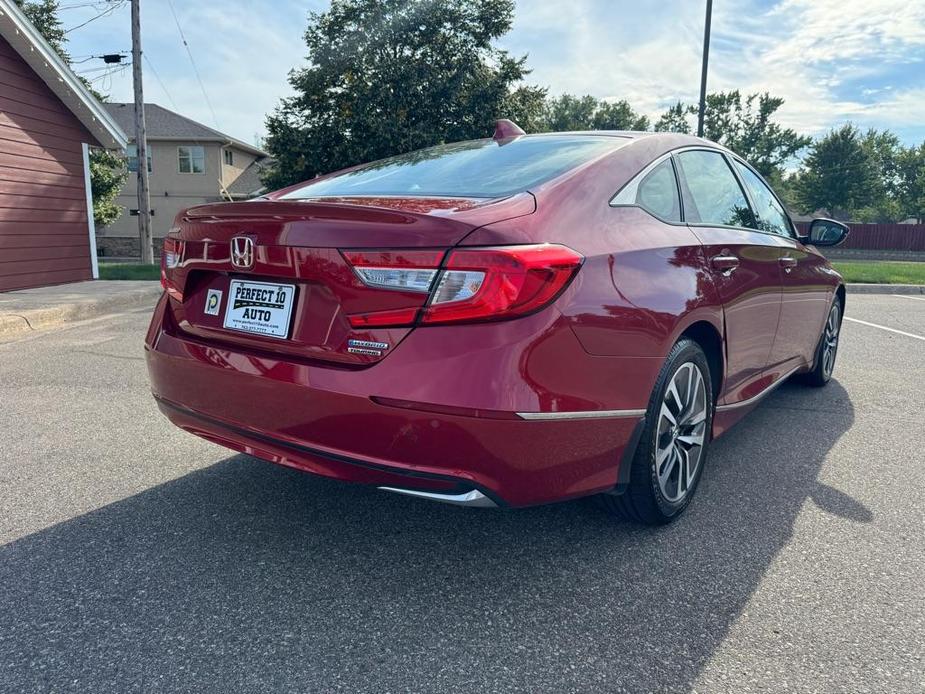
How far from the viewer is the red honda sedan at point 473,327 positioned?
1.96 metres

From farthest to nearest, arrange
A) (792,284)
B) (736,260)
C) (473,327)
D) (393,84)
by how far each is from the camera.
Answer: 1. (393,84)
2. (792,284)
3. (736,260)
4. (473,327)

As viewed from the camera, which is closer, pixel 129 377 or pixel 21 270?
pixel 129 377

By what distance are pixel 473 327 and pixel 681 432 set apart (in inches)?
47.9

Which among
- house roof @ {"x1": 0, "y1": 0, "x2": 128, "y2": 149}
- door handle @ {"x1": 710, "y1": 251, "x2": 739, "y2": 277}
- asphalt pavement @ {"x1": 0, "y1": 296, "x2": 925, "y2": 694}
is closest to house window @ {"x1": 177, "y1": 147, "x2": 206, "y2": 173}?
house roof @ {"x1": 0, "y1": 0, "x2": 128, "y2": 149}

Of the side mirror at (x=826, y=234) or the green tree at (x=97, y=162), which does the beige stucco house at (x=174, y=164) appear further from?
the side mirror at (x=826, y=234)

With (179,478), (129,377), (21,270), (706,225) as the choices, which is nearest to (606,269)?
(706,225)

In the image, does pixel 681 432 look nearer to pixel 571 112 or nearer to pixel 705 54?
pixel 705 54

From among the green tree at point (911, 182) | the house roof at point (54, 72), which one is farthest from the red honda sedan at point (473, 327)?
the green tree at point (911, 182)

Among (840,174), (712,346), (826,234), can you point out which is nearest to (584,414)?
(712,346)

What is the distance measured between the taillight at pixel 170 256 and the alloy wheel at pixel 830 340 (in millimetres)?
4264

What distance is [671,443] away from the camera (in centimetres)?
267

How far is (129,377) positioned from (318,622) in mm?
3761

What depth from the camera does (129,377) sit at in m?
5.15

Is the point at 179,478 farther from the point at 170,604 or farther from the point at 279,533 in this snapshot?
the point at 170,604
